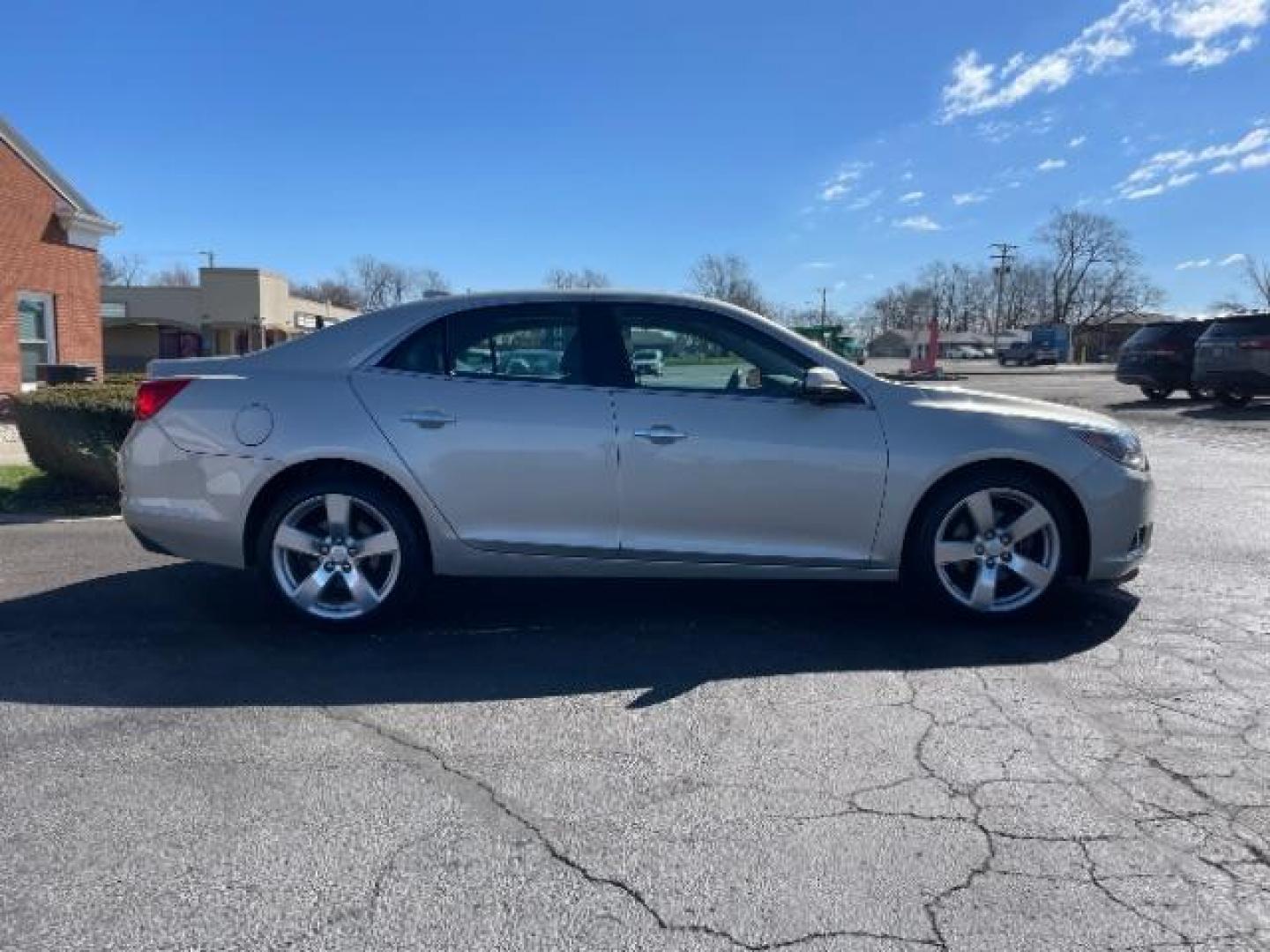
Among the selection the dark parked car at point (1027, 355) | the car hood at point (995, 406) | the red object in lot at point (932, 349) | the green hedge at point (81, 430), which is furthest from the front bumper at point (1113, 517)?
the dark parked car at point (1027, 355)

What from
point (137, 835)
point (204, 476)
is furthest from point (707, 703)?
point (204, 476)

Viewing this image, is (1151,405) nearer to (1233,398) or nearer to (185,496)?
(1233,398)

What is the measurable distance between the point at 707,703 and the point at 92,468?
618 centimetres

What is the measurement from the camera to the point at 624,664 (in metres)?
4.09

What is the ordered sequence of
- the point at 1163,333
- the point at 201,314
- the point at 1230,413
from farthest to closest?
1. the point at 201,314
2. the point at 1163,333
3. the point at 1230,413

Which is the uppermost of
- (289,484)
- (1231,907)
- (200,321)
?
(200,321)

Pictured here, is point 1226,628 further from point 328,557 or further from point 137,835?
point 137,835

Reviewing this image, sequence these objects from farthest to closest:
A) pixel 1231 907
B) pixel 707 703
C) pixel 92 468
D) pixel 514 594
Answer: pixel 92 468
pixel 514 594
pixel 707 703
pixel 1231 907

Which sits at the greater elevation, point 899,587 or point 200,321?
point 200,321

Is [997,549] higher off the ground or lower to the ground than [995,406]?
lower

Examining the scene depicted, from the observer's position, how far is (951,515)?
4496 millimetres

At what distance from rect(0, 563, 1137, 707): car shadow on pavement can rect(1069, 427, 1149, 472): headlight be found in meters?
0.83

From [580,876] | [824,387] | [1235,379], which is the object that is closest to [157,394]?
[824,387]

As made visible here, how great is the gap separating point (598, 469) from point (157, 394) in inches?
86.4
